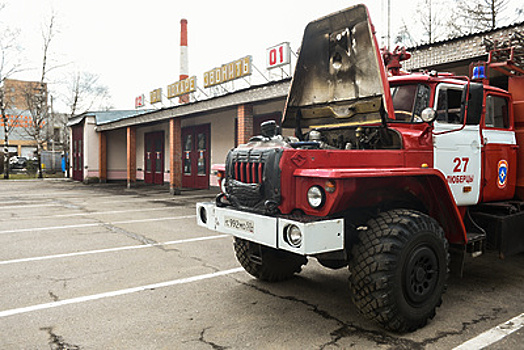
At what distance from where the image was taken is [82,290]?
181 inches

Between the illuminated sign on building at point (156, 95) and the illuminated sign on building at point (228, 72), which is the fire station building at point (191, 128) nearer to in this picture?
the illuminated sign on building at point (228, 72)

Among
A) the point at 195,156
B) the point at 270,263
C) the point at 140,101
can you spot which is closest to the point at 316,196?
the point at 270,263

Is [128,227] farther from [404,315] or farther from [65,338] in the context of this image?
[404,315]

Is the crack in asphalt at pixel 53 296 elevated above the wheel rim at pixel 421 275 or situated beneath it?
situated beneath

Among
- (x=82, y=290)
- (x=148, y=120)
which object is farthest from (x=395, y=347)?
(x=148, y=120)

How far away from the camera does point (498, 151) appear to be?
15.4 feet

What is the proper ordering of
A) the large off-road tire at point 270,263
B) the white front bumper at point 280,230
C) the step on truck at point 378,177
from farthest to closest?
the large off-road tire at point 270,263 → the step on truck at point 378,177 → the white front bumper at point 280,230

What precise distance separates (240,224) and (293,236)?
0.68m

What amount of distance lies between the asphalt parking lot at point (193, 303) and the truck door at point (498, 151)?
3.79 feet

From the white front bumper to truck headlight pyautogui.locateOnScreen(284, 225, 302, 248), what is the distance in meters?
0.02

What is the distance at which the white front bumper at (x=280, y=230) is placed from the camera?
306cm

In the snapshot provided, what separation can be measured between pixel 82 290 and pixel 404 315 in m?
3.48

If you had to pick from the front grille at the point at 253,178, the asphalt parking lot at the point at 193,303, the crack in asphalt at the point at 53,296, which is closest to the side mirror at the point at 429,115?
the front grille at the point at 253,178

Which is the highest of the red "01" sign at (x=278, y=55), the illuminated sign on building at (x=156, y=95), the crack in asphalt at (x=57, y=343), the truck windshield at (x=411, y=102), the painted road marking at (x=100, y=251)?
the illuminated sign on building at (x=156, y=95)
